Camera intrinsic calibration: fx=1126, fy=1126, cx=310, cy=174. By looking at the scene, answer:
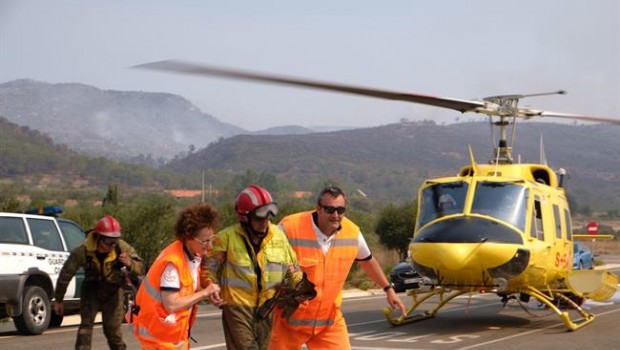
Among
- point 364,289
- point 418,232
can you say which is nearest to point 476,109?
point 418,232

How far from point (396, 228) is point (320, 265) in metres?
40.3

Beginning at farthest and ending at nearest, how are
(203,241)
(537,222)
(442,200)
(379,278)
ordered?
(537,222) → (442,200) → (379,278) → (203,241)

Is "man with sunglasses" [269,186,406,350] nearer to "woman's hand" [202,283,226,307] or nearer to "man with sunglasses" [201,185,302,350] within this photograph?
"man with sunglasses" [201,185,302,350]

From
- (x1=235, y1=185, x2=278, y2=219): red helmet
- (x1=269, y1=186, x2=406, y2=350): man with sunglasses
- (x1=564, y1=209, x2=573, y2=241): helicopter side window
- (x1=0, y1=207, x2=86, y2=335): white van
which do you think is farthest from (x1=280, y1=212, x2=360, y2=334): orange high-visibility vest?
(x1=564, y1=209, x2=573, y2=241): helicopter side window

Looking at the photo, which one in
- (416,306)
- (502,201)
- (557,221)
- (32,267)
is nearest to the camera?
(32,267)

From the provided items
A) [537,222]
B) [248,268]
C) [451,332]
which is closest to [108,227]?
[248,268]

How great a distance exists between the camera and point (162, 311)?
7.37 metres

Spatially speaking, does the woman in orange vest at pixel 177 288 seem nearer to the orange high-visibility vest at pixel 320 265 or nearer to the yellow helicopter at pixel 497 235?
the orange high-visibility vest at pixel 320 265

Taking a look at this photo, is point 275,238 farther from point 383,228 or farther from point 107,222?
point 383,228

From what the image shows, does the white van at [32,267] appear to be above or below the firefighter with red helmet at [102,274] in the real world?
below

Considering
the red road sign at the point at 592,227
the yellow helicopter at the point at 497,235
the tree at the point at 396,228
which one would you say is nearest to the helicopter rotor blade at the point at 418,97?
the yellow helicopter at the point at 497,235

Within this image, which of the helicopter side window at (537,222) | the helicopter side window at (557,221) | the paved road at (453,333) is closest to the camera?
the paved road at (453,333)

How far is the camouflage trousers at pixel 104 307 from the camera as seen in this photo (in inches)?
424

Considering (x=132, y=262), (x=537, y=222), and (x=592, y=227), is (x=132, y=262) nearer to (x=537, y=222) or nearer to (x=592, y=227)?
(x=537, y=222)
